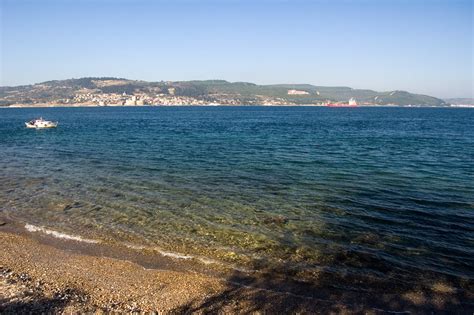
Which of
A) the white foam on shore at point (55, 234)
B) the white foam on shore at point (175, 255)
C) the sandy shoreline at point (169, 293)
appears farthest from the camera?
the white foam on shore at point (55, 234)

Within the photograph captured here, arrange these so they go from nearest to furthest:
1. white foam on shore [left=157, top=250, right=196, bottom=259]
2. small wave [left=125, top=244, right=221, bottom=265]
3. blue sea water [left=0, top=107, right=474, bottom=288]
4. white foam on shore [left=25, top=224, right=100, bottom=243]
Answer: small wave [left=125, top=244, right=221, bottom=265] < white foam on shore [left=157, top=250, right=196, bottom=259] < blue sea water [left=0, top=107, right=474, bottom=288] < white foam on shore [left=25, top=224, right=100, bottom=243]

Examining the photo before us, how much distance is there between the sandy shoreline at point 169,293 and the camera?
10.0 metres

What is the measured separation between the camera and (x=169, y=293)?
10.7 m

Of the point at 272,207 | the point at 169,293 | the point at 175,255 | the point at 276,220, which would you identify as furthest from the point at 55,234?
the point at 272,207

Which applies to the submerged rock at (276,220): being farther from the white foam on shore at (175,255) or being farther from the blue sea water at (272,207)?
the white foam on shore at (175,255)

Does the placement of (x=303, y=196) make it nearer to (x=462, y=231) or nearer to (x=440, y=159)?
(x=462, y=231)

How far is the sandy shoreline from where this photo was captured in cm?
1000

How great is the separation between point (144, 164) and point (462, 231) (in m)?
25.2

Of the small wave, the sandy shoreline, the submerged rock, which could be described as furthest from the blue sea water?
the sandy shoreline

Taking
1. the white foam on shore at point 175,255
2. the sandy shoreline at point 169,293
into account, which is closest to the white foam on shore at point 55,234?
the sandy shoreline at point 169,293

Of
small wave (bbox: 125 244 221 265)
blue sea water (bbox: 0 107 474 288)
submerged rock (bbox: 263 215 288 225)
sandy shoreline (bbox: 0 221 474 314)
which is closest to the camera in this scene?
sandy shoreline (bbox: 0 221 474 314)

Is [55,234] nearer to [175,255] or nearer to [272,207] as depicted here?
Result: [175,255]

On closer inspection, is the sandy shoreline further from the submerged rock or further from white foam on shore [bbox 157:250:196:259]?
the submerged rock

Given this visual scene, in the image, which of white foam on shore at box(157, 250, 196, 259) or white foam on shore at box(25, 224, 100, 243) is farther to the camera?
white foam on shore at box(25, 224, 100, 243)
